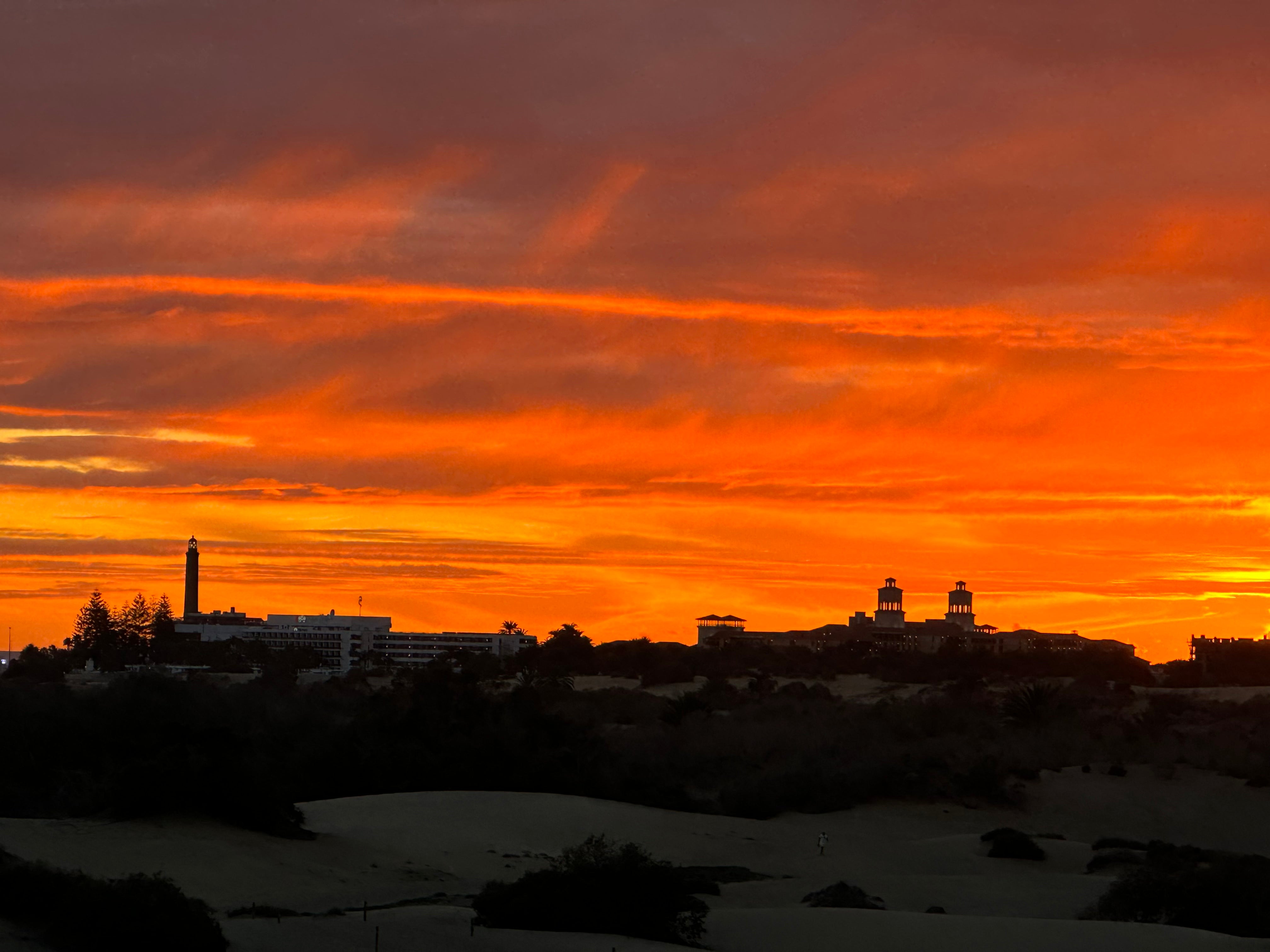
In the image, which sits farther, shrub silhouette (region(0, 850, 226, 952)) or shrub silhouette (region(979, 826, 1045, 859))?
shrub silhouette (region(979, 826, 1045, 859))

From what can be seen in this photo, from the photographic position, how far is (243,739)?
1415 inches

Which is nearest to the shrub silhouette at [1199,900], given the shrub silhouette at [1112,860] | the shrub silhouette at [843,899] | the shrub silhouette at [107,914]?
the shrub silhouette at [843,899]

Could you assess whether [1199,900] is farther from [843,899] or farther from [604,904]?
[604,904]

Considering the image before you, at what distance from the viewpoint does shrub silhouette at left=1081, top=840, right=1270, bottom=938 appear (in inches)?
1077

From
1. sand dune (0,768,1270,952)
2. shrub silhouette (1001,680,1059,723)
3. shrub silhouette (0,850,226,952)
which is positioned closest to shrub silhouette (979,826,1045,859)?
sand dune (0,768,1270,952)

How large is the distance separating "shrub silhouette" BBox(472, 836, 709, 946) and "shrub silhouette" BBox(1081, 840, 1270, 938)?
302 inches

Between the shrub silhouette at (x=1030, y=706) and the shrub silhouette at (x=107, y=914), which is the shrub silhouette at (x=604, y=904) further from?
the shrub silhouette at (x=1030, y=706)

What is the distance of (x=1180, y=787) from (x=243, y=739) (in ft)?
93.3

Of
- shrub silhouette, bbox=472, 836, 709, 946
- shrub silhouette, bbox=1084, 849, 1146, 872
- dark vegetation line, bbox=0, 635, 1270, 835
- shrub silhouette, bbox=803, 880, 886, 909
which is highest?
dark vegetation line, bbox=0, 635, 1270, 835

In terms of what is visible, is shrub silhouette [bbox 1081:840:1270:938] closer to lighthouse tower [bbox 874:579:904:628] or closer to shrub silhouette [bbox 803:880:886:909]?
shrub silhouette [bbox 803:880:886:909]

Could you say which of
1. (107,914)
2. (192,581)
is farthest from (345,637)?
(107,914)

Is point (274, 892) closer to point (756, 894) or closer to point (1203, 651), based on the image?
point (756, 894)

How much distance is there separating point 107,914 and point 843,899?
13.4 metres

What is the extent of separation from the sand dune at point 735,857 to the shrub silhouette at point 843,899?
0.63 m
